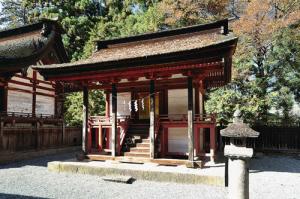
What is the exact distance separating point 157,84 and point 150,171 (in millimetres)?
5747

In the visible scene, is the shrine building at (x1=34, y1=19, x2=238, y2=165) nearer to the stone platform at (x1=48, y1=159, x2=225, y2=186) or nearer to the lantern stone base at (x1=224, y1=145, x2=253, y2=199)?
the stone platform at (x1=48, y1=159, x2=225, y2=186)

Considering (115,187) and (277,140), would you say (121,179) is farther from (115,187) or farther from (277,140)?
(277,140)

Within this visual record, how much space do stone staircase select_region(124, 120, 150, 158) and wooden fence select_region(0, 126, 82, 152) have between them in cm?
624

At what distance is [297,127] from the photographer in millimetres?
18375

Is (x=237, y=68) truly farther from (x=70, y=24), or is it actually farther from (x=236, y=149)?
(x=70, y=24)

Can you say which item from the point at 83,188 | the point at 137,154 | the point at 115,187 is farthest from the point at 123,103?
the point at 83,188

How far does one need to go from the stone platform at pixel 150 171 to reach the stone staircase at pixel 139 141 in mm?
690

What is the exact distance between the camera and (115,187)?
360 inches

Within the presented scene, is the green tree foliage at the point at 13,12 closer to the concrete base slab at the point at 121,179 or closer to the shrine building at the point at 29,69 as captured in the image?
the shrine building at the point at 29,69

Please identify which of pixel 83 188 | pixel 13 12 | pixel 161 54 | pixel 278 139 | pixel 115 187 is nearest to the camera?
pixel 83 188

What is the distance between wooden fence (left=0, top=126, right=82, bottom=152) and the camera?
576 inches

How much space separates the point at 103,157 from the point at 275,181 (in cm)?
705

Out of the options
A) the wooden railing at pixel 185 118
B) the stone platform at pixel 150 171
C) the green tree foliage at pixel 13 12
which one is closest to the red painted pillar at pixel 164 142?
the wooden railing at pixel 185 118

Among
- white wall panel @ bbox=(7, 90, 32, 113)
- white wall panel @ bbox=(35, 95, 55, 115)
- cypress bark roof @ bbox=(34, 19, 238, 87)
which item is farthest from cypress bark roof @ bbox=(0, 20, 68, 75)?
cypress bark roof @ bbox=(34, 19, 238, 87)
